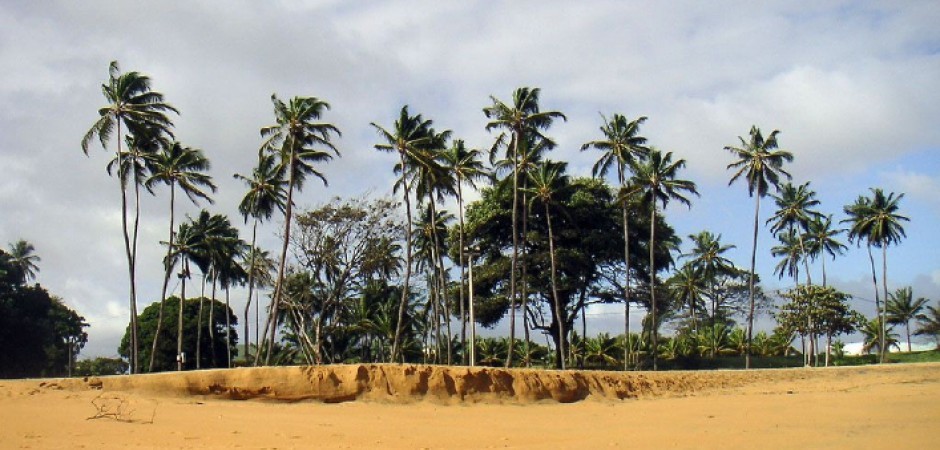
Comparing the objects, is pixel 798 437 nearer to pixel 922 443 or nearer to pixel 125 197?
pixel 922 443

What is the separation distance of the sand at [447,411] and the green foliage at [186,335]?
119ft

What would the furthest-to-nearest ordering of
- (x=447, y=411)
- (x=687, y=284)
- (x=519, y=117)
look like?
1. (x=687, y=284)
2. (x=519, y=117)
3. (x=447, y=411)

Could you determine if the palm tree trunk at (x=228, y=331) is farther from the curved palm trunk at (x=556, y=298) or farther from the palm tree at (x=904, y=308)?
the palm tree at (x=904, y=308)

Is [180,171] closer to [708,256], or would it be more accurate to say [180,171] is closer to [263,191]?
[263,191]

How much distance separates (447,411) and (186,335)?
43.3 metres

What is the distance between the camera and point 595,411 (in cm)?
2522

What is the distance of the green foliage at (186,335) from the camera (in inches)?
2318

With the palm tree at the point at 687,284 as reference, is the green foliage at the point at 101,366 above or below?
below

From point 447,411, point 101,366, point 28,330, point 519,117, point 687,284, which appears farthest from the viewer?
point 101,366

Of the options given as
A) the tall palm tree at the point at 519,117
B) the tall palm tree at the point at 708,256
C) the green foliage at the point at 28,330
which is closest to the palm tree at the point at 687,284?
the tall palm tree at the point at 708,256

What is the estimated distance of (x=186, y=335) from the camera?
61.3 meters

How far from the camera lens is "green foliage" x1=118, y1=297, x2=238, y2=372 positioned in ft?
193

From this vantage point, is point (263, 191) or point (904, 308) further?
point (904, 308)

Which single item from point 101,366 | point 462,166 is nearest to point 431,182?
point 462,166
